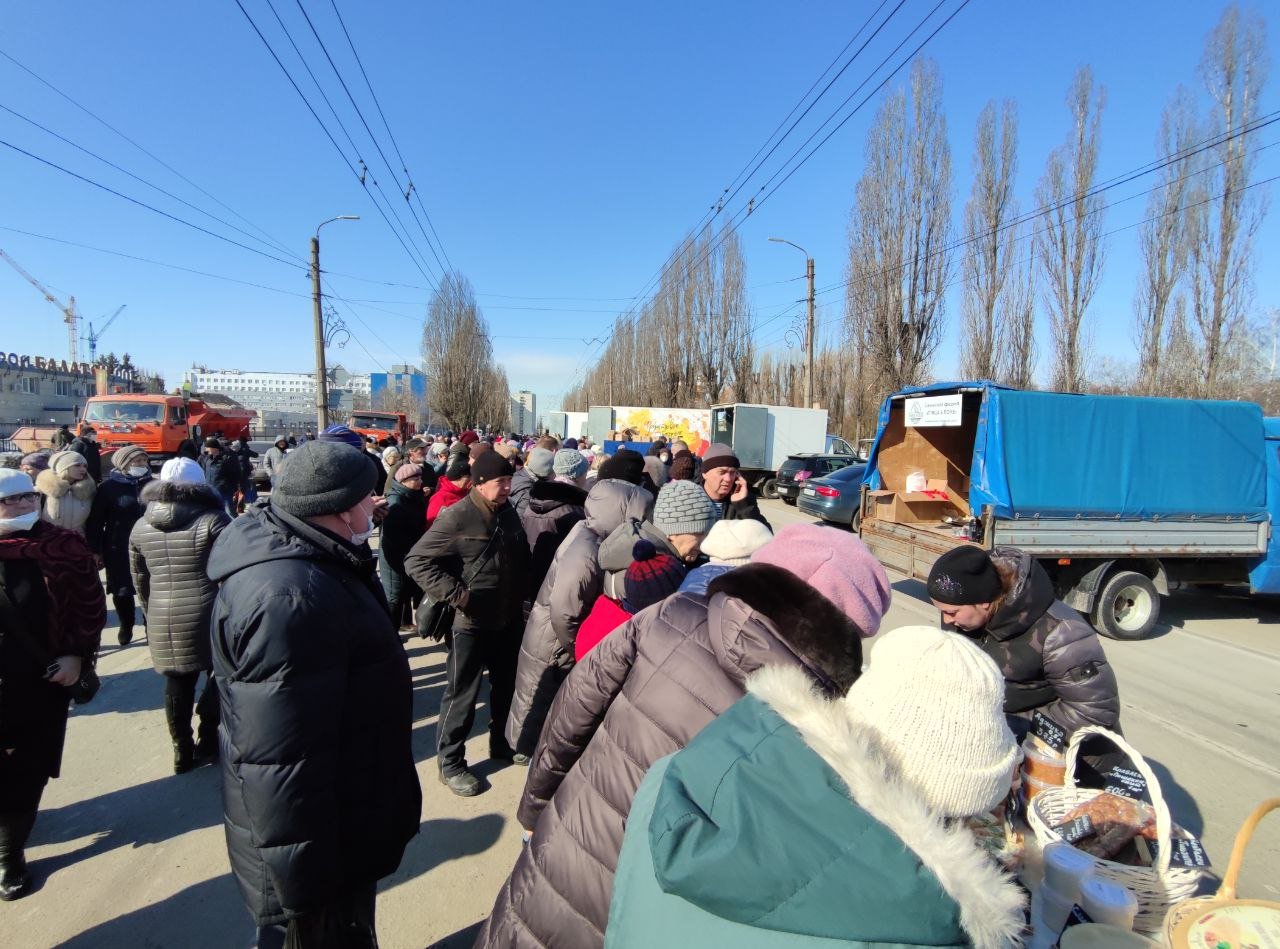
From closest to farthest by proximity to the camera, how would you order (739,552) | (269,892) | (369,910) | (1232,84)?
(269,892)
(369,910)
(739,552)
(1232,84)

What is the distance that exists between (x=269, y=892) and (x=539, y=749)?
78 cm

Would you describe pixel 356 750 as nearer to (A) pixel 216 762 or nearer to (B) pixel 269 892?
(B) pixel 269 892

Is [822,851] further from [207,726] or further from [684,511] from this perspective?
[207,726]

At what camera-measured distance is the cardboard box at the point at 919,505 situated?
8.78m

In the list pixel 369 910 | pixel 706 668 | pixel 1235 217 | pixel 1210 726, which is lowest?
pixel 1210 726

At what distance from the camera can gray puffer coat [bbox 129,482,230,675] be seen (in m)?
3.43

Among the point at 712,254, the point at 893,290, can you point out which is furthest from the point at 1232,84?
the point at 712,254

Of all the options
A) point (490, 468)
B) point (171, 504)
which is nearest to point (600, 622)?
point (490, 468)

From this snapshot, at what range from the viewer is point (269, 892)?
5.30 ft

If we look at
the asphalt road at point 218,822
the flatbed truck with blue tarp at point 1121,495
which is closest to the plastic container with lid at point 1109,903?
the asphalt road at point 218,822

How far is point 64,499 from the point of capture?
5.52m

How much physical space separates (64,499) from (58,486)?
0.14 metres

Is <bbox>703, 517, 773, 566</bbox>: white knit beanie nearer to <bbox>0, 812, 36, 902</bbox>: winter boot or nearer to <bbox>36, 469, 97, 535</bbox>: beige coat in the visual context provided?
<bbox>0, 812, 36, 902</bbox>: winter boot

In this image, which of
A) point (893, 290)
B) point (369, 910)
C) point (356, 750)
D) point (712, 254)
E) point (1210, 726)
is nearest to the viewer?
point (356, 750)
